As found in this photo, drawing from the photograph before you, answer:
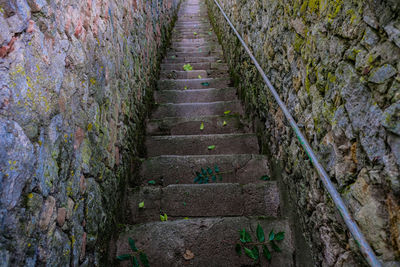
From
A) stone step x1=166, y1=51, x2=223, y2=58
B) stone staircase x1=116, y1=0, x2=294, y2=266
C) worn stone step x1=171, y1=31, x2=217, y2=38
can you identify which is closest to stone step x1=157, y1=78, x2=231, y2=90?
stone staircase x1=116, y1=0, x2=294, y2=266

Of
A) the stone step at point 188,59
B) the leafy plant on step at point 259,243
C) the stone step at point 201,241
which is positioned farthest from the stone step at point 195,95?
the leafy plant on step at point 259,243

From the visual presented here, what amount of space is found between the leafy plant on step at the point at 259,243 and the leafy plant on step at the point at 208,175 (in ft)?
2.30

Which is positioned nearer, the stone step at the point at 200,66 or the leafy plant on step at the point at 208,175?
the leafy plant on step at the point at 208,175

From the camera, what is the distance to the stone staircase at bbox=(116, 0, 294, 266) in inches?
69.0

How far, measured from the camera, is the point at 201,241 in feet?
5.81

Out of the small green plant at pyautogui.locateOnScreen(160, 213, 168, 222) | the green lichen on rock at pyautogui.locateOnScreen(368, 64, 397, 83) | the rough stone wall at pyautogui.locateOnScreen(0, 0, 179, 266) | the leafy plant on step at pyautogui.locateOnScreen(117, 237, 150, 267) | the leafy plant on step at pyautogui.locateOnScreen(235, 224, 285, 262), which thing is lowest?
the small green plant at pyautogui.locateOnScreen(160, 213, 168, 222)

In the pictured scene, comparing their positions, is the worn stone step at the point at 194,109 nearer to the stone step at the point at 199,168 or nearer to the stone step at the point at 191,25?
the stone step at the point at 199,168

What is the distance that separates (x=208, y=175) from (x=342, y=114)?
1457 mm

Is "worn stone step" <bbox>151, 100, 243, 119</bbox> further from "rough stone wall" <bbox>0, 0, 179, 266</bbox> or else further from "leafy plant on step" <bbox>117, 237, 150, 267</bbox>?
"leafy plant on step" <bbox>117, 237, 150, 267</bbox>

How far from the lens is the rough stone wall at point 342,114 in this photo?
862 millimetres

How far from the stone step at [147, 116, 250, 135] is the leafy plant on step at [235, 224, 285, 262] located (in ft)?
4.88

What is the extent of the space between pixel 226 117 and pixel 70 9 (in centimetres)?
214

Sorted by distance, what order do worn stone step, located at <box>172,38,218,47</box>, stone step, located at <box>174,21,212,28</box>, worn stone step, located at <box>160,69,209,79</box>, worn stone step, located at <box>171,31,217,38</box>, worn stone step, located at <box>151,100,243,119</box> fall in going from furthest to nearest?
stone step, located at <box>174,21,212,28</box> < worn stone step, located at <box>171,31,217,38</box> < worn stone step, located at <box>172,38,218,47</box> < worn stone step, located at <box>160,69,209,79</box> < worn stone step, located at <box>151,100,243,119</box>

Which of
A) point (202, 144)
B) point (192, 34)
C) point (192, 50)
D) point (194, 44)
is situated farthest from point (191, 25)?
point (202, 144)
